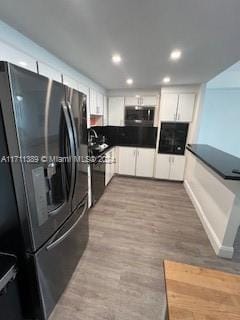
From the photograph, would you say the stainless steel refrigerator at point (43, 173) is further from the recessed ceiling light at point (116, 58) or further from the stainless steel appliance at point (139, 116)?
the stainless steel appliance at point (139, 116)

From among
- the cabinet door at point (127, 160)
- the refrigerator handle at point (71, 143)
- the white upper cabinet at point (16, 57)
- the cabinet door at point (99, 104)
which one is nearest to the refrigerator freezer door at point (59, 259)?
the refrigerator handle at point (71, 143)

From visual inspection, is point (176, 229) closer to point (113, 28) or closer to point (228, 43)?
point (228, 43)

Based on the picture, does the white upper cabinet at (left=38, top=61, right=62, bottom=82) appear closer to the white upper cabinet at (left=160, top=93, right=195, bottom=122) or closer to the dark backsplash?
the dark backsplash

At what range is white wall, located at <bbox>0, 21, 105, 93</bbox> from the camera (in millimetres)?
1336

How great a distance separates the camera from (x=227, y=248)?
1.86 metres

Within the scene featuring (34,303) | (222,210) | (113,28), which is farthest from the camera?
(222,210)

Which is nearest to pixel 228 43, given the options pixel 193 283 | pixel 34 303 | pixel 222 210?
pixel 222 210

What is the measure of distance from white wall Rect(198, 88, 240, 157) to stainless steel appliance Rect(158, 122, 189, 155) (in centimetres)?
53

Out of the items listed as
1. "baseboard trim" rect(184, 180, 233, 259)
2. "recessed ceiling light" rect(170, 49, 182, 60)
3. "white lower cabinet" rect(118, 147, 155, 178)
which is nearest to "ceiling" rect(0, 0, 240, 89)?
"recessed ceiling light" rect(170, 49, 182, 60)

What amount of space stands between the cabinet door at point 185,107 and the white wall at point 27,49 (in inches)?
98.4

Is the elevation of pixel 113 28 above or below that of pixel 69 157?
above

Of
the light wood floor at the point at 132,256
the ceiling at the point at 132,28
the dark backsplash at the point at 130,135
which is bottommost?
the light wood floor at the point at 132,256

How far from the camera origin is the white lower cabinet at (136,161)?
4207mm

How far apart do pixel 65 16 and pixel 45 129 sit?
3.15 ft
